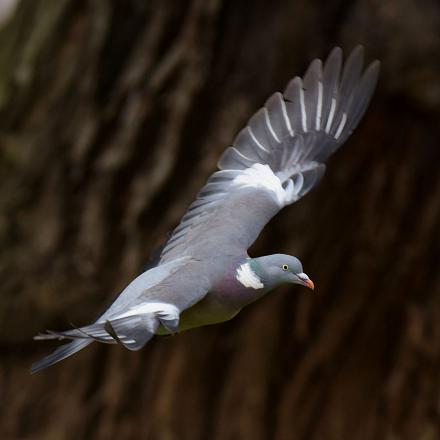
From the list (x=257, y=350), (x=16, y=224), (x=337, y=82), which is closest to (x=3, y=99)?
(x=16, y=224)

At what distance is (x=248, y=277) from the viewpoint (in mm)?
3711

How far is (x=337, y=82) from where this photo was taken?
423 centimetres

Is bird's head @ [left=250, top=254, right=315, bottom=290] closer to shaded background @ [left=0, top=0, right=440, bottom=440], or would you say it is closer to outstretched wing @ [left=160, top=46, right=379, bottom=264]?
outstretched wing @ [left=160, top=46, right=379, bottom=264]

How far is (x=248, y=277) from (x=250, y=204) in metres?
0.52

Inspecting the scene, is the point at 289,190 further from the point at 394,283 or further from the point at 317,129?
the point at 394,283

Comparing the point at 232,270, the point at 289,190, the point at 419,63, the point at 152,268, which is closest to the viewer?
the point at 232,270

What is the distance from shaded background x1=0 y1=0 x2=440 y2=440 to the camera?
565 cm

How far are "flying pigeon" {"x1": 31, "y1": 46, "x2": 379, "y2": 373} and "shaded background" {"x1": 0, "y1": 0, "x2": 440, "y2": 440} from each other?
1.23m

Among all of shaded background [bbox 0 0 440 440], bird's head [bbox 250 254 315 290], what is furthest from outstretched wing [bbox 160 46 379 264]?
shaded background [bbox 0 0 440 440]

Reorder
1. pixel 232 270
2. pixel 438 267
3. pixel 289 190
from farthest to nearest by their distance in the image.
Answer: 1. pixel 438 267
2. pixel 289 190
3. pixel 232 270

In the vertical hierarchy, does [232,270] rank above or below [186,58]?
below

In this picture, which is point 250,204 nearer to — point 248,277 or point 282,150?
point 282,150

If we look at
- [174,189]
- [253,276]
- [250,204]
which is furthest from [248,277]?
[174,189]

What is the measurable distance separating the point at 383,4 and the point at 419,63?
0.29 meters
